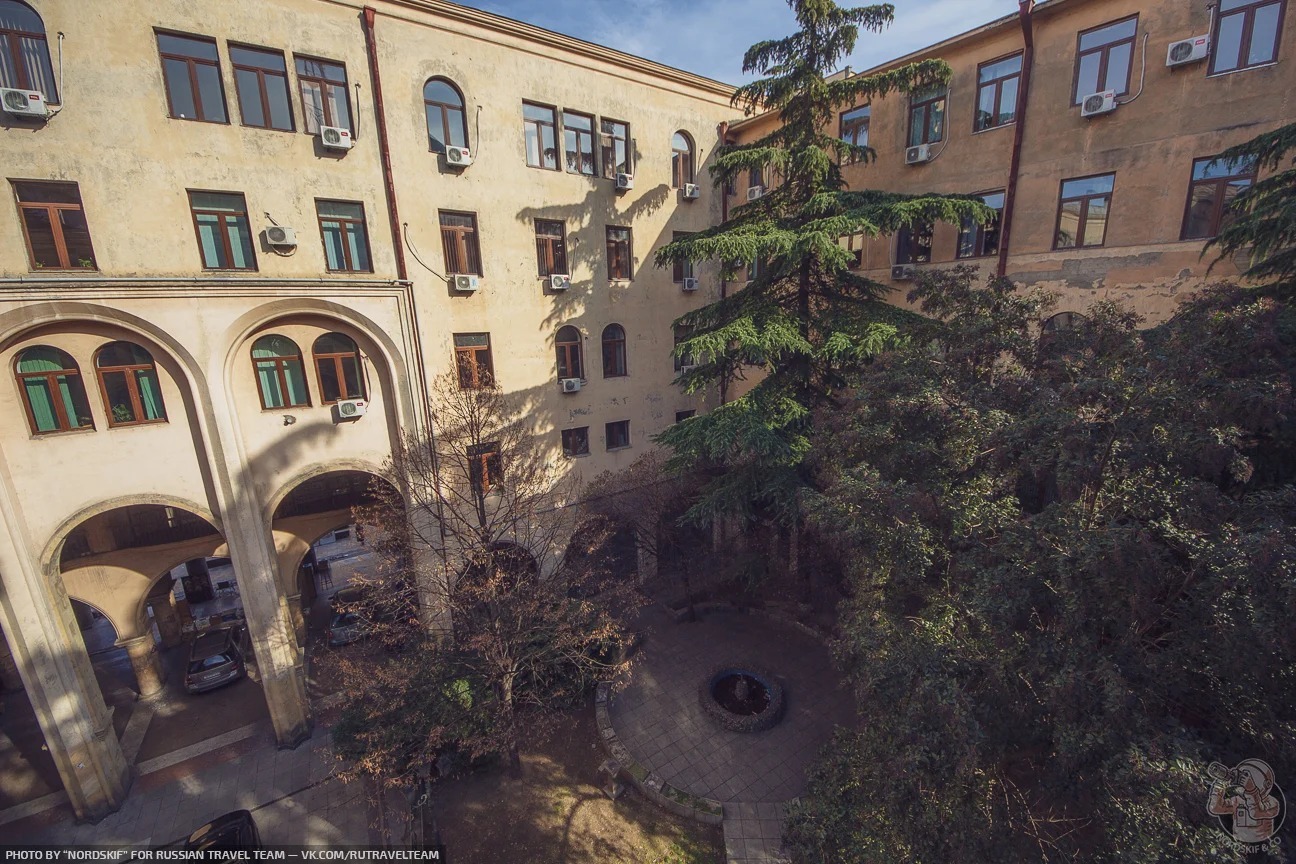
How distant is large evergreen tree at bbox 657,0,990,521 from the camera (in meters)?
11.2

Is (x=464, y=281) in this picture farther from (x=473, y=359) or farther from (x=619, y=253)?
(x=619, y=253)

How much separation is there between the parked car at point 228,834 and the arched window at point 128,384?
29.2 ft

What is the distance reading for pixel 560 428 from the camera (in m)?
16.5

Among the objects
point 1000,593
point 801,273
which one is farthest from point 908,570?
point 801,273

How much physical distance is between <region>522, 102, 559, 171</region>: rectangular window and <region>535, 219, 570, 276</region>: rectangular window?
162 centimetres

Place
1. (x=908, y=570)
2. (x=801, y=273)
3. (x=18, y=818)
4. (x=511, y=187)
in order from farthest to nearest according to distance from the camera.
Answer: (x=511, y=187), (x=801, y=273), (x=18, y=818), (x=908, y=570)

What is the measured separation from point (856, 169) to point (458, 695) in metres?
18.4

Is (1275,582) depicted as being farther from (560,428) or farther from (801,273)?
(560,428)

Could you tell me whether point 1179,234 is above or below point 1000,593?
above

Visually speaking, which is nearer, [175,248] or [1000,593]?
[1000,593]

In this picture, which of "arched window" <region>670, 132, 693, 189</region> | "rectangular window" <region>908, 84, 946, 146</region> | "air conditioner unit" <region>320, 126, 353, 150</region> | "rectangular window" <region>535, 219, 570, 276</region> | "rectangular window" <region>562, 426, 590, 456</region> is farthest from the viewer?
"arched window" <region>670, 132, 693, 189</region>

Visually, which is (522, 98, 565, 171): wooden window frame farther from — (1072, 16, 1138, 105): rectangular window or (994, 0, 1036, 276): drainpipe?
(1072, 16, 1138, 105): rectangular window

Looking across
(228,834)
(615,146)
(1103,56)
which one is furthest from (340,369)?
(1103,56)

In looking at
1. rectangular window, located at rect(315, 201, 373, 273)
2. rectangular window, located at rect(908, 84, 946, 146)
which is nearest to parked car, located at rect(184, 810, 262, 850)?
rectangular window, located at rect(315, 201, 373, 273)
